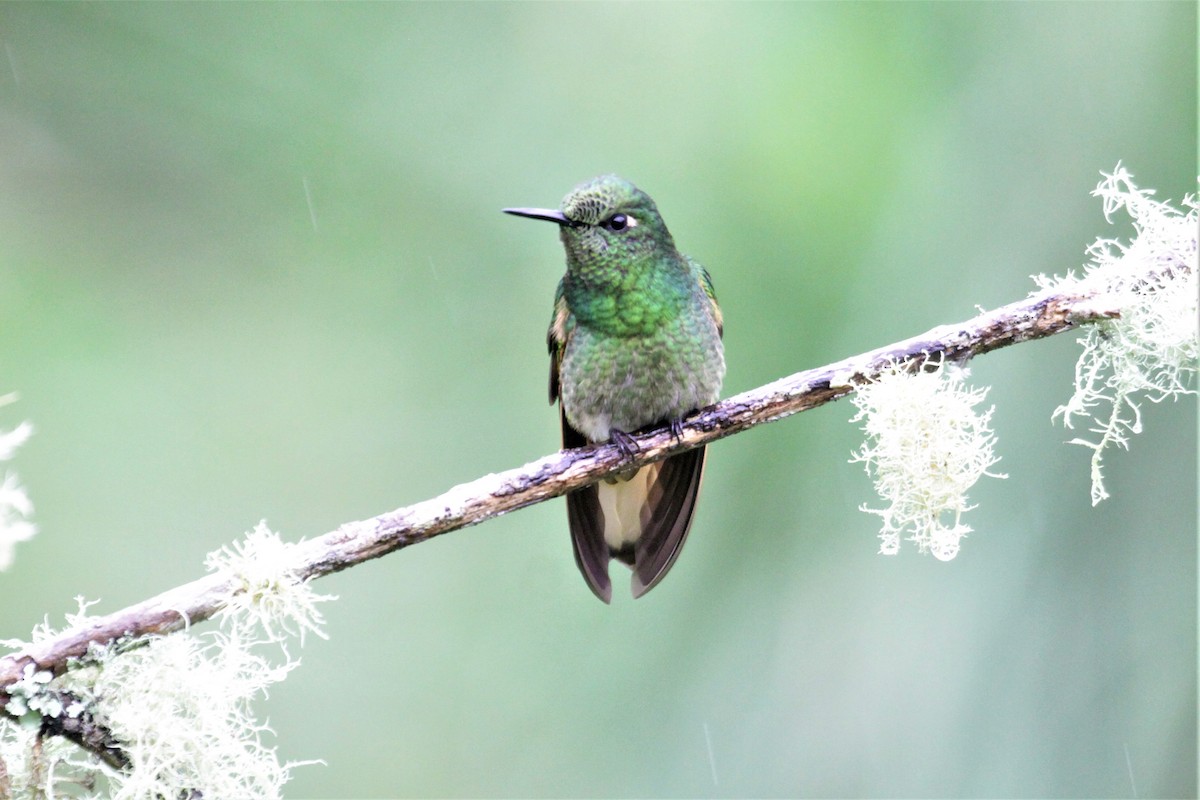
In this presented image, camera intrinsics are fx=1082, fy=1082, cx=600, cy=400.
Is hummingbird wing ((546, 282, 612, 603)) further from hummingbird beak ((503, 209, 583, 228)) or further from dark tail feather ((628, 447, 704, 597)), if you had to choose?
hummingbird beak ((503, 209, 583, 228))

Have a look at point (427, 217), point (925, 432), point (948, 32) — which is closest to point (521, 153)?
point (427, 217)

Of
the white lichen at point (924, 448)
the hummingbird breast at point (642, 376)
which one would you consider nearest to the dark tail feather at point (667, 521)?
the hummingbird breast at point (642, 376)

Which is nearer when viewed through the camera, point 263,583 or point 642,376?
point 263,583

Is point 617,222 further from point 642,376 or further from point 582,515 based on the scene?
point 582,515

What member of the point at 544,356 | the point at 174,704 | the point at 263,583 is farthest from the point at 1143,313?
the point at 544,356

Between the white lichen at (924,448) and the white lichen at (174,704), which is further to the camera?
the white lichen at (924,448)

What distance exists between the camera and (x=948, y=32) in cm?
294

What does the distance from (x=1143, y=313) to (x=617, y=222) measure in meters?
1.14

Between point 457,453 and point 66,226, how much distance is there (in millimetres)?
1661

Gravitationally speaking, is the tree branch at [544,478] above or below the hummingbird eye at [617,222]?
below

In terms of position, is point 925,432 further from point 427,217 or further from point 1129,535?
point 427,217

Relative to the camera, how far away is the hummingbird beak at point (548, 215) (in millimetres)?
2307

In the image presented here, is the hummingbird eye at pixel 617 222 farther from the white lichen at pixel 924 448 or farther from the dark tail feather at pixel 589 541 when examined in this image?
the white lichen at pixel 924 448

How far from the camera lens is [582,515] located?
2.62m
